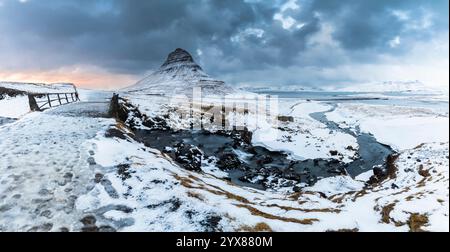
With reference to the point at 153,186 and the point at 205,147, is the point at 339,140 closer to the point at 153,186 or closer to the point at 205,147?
the point at 205,147

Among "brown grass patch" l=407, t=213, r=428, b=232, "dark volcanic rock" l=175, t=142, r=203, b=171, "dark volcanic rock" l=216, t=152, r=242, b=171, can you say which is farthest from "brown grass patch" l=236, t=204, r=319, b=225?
"dark volcanic rock" l=216, t=152, r=242, b=171

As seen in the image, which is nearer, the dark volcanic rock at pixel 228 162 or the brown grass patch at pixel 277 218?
the brown grass patch at pixel 277 218

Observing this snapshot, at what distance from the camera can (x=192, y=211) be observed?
30.2ft

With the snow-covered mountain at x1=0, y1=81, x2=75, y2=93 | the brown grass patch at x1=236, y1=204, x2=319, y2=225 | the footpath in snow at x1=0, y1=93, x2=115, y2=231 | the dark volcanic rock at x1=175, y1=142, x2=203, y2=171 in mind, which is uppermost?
the snow-covered mountain at x1=0, y1=81, x2=75, y2=93

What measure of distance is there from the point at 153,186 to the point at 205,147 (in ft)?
69.5

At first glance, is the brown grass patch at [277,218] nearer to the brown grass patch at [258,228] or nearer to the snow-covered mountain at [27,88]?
the brown grass patch at [258,228]

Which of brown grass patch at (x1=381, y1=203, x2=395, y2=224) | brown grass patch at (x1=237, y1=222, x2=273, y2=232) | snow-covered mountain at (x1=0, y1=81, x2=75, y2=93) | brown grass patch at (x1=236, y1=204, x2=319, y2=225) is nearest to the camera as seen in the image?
brown grass patch at (x1=237, y1=222, x2=273, y2=232)

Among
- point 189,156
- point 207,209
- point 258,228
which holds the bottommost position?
point 189,156

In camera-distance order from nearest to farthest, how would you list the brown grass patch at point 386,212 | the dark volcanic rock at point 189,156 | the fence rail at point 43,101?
the brown grass patch at point 386,212 → the dark volcanic rock at point 189,156 → the fence rail at point 43,101

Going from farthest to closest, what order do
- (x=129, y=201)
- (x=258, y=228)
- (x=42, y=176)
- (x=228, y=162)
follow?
(x=228, y=162)
(x=42, y=176)
(x=129, y=201)
(x=258, y=228)

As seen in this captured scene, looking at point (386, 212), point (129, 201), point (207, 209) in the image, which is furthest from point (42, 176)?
point (386, 212)

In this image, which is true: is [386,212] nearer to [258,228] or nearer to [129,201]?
[258,228]

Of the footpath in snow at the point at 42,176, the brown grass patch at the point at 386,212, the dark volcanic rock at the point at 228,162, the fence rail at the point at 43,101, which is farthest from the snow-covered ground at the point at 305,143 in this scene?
the footpath in snow at the point at 42,176

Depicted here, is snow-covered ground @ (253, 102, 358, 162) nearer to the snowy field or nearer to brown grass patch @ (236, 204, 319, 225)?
the snowy field
